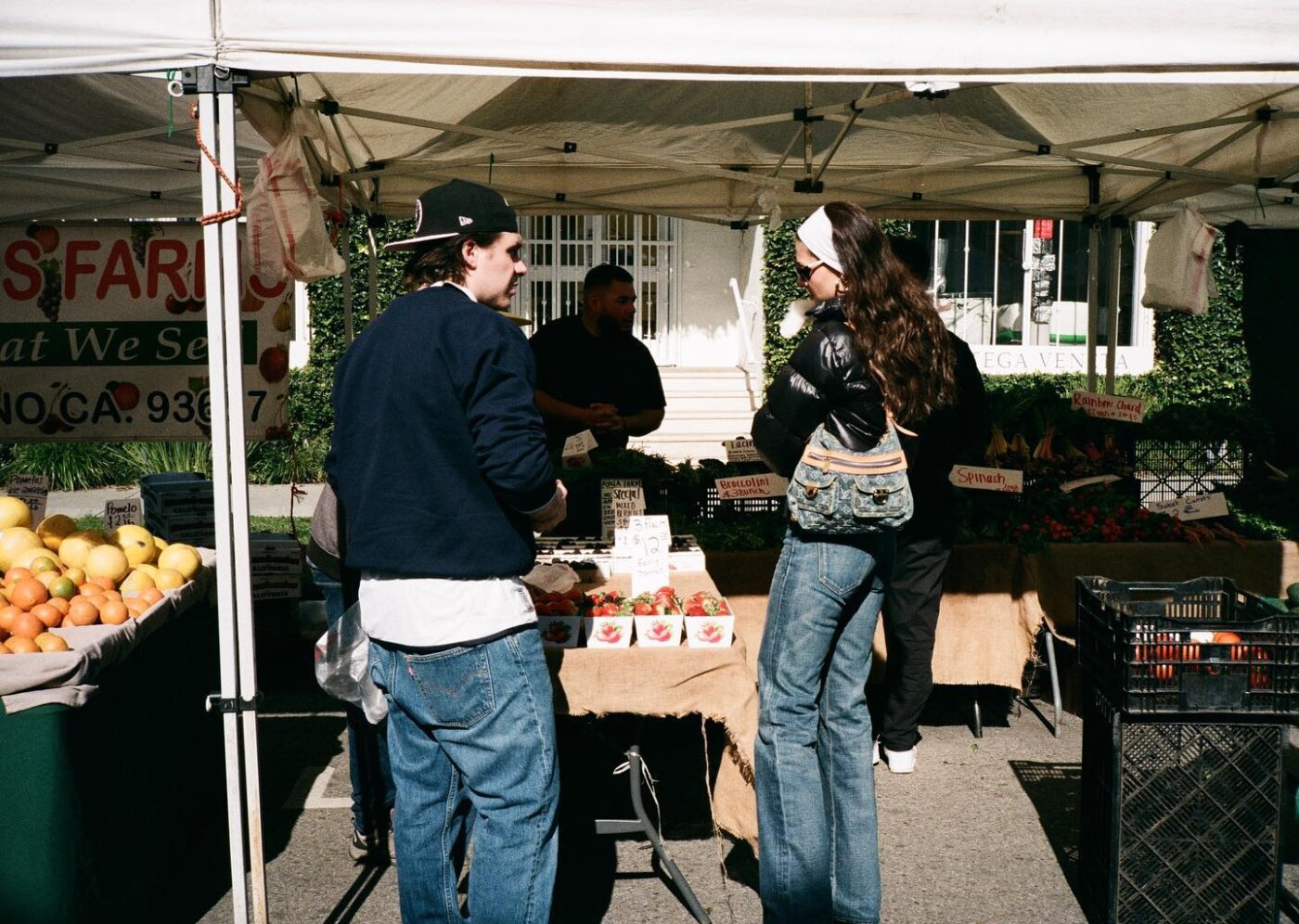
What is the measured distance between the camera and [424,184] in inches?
262

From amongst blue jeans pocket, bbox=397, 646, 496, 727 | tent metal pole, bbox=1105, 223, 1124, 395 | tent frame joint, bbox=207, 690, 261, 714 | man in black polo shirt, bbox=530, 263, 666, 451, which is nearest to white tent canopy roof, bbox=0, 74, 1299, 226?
tent metal pole, bbox=1105, 223, 1124, 395

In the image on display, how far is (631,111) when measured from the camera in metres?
5.41

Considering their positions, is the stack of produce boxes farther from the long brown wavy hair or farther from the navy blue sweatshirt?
the navy blue sweatshirt

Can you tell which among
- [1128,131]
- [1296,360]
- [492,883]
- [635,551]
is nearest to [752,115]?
[1128,131]

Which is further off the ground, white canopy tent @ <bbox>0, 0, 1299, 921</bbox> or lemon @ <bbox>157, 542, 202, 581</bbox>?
white canopy tent @ <bbox>0, 0, 1299, 921</bbox>

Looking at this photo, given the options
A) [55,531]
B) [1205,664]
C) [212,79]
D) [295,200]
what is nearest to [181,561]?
[55,531]

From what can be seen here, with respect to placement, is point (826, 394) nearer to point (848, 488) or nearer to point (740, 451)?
point (848, 488)

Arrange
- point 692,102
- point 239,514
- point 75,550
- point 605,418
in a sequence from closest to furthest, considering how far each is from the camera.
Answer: point 239,514, point 75,550, point 692,102, point 605,418

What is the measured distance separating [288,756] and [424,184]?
11.2 ft

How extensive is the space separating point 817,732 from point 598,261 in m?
13.3

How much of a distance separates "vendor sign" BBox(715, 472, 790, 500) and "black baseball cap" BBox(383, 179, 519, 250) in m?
2.63

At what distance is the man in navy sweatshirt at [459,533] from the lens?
2441mm

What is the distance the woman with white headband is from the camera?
116 inches

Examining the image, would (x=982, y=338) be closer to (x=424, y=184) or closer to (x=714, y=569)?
(x=424, y=184)
